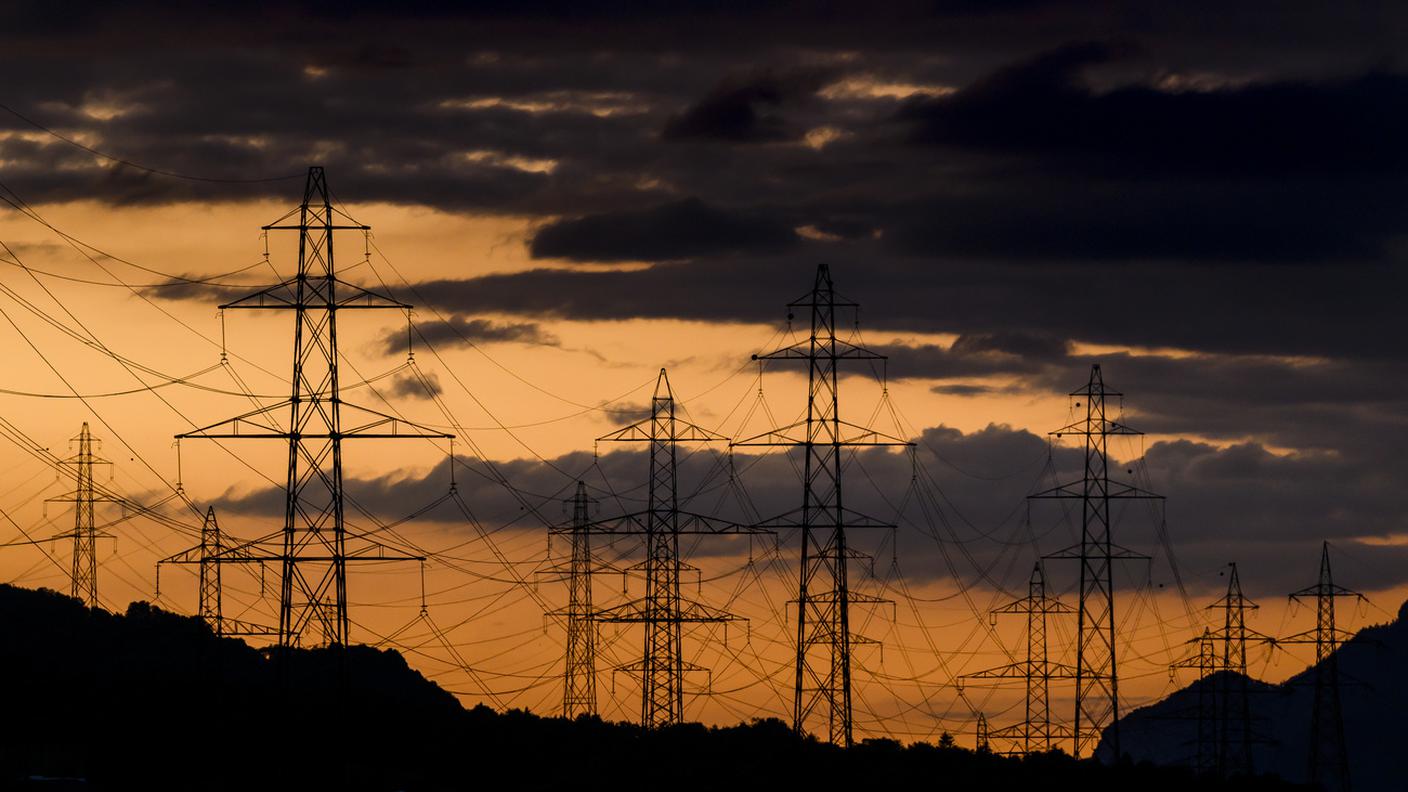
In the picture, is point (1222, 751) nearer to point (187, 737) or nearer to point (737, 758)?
point (737, 758)

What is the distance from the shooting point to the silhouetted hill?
9200 cm

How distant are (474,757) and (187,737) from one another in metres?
17.2

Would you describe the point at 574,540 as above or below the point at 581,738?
above

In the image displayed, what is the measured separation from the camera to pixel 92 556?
144 metres

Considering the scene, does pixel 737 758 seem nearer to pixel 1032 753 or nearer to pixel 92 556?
pixel 1032 753

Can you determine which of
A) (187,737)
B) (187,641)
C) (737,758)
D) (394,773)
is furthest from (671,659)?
(187,641)

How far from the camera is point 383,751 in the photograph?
378 feet

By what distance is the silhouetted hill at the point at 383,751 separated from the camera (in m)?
92.0

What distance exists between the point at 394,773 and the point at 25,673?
41377 millimetres

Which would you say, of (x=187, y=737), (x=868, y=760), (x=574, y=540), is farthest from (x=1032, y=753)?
(x=187, y=737)

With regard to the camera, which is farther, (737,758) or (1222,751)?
(1222,751)

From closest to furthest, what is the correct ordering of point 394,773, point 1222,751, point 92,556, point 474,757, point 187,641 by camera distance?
1. point 394,773
2. point 474,757
3. point 1222,751
4. point 92,556
5. point 187,641

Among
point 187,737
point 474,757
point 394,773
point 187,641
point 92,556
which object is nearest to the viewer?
point 394,773

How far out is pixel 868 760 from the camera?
341 ft
